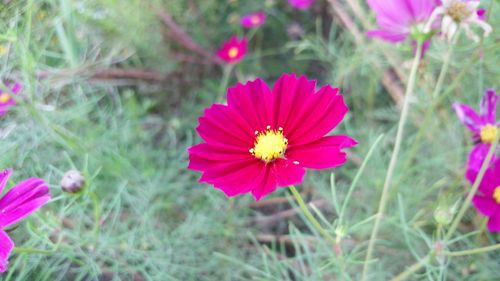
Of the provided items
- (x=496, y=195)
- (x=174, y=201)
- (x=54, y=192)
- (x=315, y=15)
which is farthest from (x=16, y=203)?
(x=315, y=15)

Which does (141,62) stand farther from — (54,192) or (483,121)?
(483,121)

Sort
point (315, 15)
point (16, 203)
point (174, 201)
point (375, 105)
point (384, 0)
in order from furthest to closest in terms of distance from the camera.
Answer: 1. point (315, 15)
2. point (375, 105)
3. point (174, 201)
4. point (384, 0)
5. point (16, 203)

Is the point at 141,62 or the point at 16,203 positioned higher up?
the point at 141,62

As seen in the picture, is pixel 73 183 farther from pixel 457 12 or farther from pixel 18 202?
pixel 457 12

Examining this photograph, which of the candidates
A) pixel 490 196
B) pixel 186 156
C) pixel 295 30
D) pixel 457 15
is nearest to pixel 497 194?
pixel 490 196

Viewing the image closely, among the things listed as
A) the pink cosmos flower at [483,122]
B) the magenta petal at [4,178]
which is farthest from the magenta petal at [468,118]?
the magenta petal at [4,178]

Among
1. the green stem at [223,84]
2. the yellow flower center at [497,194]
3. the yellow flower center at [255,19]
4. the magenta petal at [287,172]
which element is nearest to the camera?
the magenta petal at [287,172]

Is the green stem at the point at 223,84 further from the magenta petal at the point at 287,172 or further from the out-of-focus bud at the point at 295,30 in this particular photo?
the magenta petal at the point at 287,172
